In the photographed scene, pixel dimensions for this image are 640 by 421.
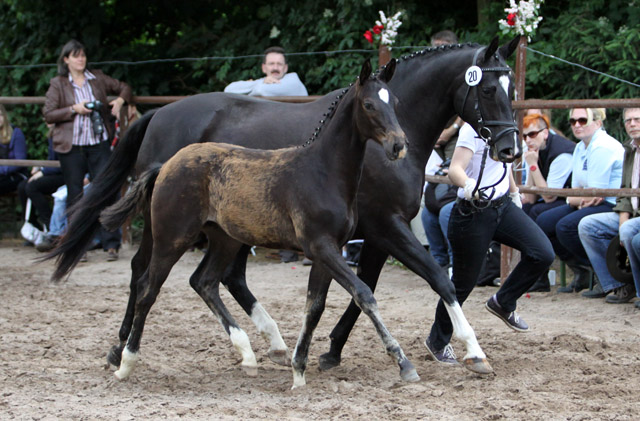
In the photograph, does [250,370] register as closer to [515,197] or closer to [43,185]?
[515,197]

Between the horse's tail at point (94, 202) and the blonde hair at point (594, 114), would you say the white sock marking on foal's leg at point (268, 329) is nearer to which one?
the horse's tail at point (94, 202)

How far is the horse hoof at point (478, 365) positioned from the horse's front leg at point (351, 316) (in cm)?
73

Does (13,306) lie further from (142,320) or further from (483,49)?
(483,49)

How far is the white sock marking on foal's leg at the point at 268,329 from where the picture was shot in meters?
5.04

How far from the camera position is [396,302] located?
7082 mm

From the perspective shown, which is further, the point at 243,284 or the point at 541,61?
the point at 541,61

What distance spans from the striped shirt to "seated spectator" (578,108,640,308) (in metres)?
4.83

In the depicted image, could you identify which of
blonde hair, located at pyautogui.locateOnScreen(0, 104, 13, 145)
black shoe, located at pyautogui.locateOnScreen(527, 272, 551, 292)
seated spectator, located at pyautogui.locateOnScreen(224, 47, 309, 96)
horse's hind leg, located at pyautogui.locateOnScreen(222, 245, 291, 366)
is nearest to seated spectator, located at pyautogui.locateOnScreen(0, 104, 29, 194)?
blonde hair, located at pyautogui.locateOnScreen(0, 104, 13, 145)

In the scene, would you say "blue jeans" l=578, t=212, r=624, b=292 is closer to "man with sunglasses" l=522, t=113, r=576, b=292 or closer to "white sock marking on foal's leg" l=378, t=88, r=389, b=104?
"man with sunglasses" l=522, t=113, r=576, b=292

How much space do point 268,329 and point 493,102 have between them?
1.78 m

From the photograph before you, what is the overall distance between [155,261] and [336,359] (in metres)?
1.16

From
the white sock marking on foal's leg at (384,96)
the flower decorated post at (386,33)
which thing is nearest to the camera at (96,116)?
the flower decorated post at (386,33)

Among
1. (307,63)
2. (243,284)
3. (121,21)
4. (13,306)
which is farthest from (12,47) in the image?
(243,284)

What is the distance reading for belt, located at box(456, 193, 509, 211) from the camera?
16.2 feet
